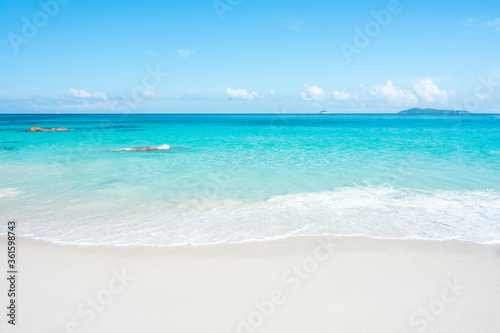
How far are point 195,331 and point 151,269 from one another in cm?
206

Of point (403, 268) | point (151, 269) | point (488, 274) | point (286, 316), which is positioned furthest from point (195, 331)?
point (488, 274)

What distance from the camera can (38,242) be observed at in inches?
293

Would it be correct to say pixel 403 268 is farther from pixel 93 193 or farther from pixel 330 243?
pixel 93 193

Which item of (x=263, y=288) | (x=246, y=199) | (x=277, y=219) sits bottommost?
(x=263, y=288)
